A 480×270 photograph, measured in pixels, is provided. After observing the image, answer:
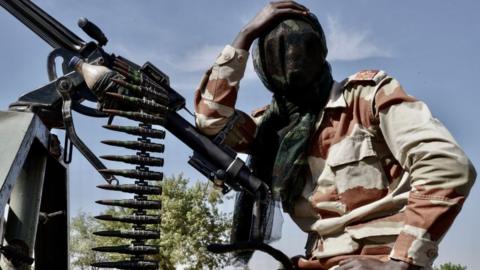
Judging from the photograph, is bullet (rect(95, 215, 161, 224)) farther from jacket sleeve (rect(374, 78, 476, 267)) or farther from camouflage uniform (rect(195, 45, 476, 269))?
jacket sleeve (rect(374, 78, 476, 267))

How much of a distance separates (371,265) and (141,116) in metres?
1.33

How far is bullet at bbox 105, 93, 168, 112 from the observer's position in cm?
329

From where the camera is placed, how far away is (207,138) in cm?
330

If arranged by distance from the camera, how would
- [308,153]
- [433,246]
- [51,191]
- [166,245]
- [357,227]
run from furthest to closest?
[166,245]
[51,191]
[308,153]
[357,227]
[433,246]

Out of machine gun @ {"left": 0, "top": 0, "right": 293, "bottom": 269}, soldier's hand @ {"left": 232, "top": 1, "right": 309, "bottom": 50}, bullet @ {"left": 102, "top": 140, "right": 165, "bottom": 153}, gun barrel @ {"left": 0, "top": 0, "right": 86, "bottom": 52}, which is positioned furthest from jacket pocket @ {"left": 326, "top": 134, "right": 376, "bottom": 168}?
gun barrel @ {"left": 0, "top": 0, "right": 86, "bottom": 52}

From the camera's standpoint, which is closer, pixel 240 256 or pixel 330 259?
pixel 330 259

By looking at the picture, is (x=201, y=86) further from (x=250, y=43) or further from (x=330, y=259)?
(x=330, y=259)

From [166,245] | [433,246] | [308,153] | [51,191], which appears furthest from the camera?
[166,245]

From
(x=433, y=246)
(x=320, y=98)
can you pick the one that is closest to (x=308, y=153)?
(x=320, y=98)

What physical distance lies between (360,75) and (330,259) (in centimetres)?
81

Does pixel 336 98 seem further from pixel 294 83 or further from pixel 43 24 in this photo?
pixel 43 24

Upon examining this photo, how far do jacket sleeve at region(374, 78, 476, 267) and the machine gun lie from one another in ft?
2.69

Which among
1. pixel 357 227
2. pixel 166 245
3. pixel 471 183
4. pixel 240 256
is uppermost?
pixel 471 183

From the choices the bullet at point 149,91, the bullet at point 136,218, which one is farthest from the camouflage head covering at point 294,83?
the bullet at point 136,218
